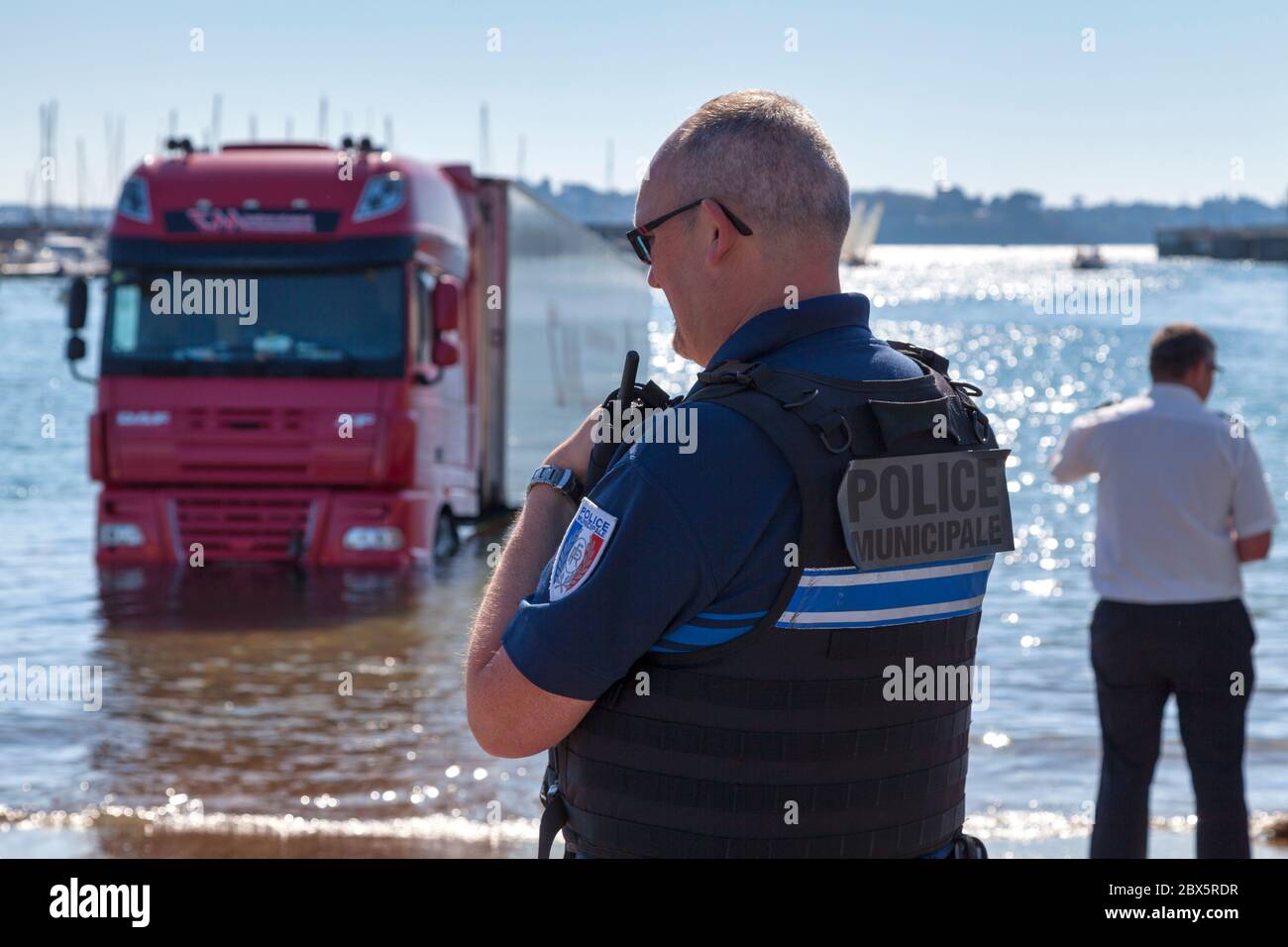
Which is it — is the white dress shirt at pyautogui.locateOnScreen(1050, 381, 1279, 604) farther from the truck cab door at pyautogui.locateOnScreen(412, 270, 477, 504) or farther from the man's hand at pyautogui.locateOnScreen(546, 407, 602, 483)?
the truck cab door at pyautogui.locateOnScreen(412, 270, 477, 504)

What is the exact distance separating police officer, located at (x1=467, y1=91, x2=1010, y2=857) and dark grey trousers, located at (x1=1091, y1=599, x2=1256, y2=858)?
296 cm

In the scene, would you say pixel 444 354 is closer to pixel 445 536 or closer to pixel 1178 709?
pixel 445 536

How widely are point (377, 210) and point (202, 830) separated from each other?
6211 millimetres

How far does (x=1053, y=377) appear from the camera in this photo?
61.4 m

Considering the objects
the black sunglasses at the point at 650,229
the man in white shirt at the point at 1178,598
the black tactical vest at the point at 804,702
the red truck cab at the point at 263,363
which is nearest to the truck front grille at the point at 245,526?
the red truck cab at the point at 263,363

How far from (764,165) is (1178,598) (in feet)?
11.2

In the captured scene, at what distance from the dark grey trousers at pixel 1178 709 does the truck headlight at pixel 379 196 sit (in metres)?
7.82

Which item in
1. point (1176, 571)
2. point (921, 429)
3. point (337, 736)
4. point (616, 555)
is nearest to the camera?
point (616, 555)

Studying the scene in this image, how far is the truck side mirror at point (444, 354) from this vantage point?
12.2m

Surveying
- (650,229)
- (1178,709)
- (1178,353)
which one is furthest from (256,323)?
(650,229)

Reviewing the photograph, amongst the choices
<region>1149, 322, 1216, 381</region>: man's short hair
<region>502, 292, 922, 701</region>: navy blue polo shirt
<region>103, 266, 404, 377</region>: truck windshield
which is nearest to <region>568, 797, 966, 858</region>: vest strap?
<region>502, 292, 922, 701</region>: navy blue polo shirt

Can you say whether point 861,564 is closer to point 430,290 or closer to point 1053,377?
point 430,290

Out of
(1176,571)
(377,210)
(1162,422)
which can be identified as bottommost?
(1176,571)
